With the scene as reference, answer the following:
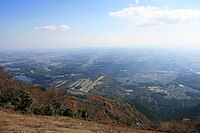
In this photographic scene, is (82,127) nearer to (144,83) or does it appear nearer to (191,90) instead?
(191,90)

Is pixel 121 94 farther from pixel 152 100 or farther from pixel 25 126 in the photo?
pixel 25 126

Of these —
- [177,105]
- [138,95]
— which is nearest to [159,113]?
[177,105]

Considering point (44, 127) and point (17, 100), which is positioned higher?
point (17, 100)

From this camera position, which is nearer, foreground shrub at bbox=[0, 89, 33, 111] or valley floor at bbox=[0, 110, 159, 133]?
valley floor at bbox=[0, 110, 159, 133]

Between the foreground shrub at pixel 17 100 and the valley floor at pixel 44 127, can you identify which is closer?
the valley floor at pixel 44 127

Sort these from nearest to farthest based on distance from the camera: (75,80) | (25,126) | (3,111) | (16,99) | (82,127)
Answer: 1. (25,126)
2. (82,127)
3. (3,111)
4. (16,99)
5. (75,80)

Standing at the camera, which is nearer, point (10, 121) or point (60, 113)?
point (10, 121)

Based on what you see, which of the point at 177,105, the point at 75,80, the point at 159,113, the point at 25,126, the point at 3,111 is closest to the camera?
the point at 25,126

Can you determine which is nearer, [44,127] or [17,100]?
[44,127]

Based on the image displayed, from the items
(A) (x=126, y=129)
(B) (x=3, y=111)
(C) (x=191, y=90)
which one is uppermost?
(B) (x=3, y=111)

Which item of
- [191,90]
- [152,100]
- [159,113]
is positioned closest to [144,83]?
[191,90]

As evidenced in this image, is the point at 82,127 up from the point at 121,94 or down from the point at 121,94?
up
